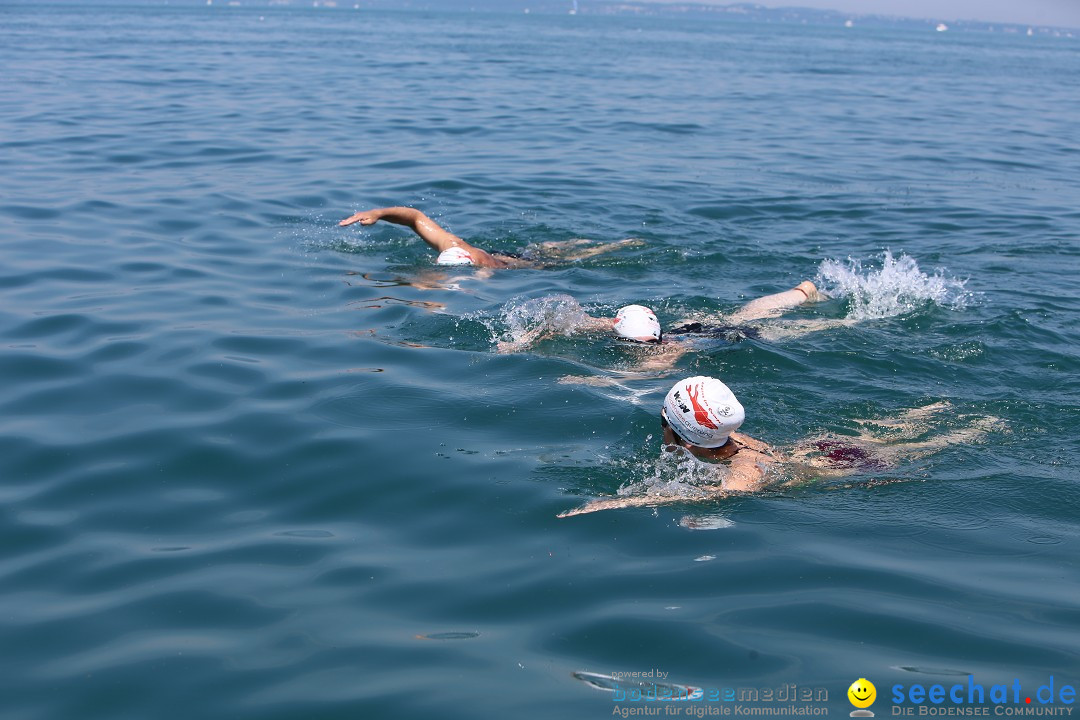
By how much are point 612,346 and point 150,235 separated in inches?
306

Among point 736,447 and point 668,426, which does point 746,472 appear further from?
point 668,426

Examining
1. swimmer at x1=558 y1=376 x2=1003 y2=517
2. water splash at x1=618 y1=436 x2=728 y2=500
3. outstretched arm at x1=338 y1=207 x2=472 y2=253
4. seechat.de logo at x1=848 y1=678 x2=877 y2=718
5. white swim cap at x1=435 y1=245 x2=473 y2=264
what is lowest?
seechat.de logo at x1=848 y1=678 x2=877 y2=718

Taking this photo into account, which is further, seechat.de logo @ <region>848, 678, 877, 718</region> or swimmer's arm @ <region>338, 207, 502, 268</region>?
swimmer's arm @ <region>338, 207, 502, 268</region>

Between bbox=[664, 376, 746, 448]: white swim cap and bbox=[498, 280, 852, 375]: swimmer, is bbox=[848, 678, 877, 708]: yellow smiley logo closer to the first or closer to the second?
bbox=[664, 376, 746, 448]: white swim cap

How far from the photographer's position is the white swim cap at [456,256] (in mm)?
12617

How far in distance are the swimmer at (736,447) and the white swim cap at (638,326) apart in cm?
186

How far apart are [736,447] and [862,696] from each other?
9.21 feet

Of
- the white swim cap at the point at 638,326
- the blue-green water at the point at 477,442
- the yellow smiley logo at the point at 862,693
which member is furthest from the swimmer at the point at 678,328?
the yellow smiley logo at the point at 862,693

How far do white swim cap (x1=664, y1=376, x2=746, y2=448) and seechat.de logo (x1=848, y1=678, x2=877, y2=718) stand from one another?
2474 millimetres

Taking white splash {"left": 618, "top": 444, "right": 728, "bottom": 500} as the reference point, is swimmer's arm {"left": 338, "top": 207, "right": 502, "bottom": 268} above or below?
above

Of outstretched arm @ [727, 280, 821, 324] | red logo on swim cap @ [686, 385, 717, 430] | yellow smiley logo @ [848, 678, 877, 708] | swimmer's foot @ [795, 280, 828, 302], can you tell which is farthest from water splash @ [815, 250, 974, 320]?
yellow smiley logo @ [848, 678, 877, 708]

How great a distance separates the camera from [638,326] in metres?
9.78

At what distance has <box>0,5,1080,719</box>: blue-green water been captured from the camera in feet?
17.8

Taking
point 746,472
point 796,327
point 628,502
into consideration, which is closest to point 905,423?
point 746,472
